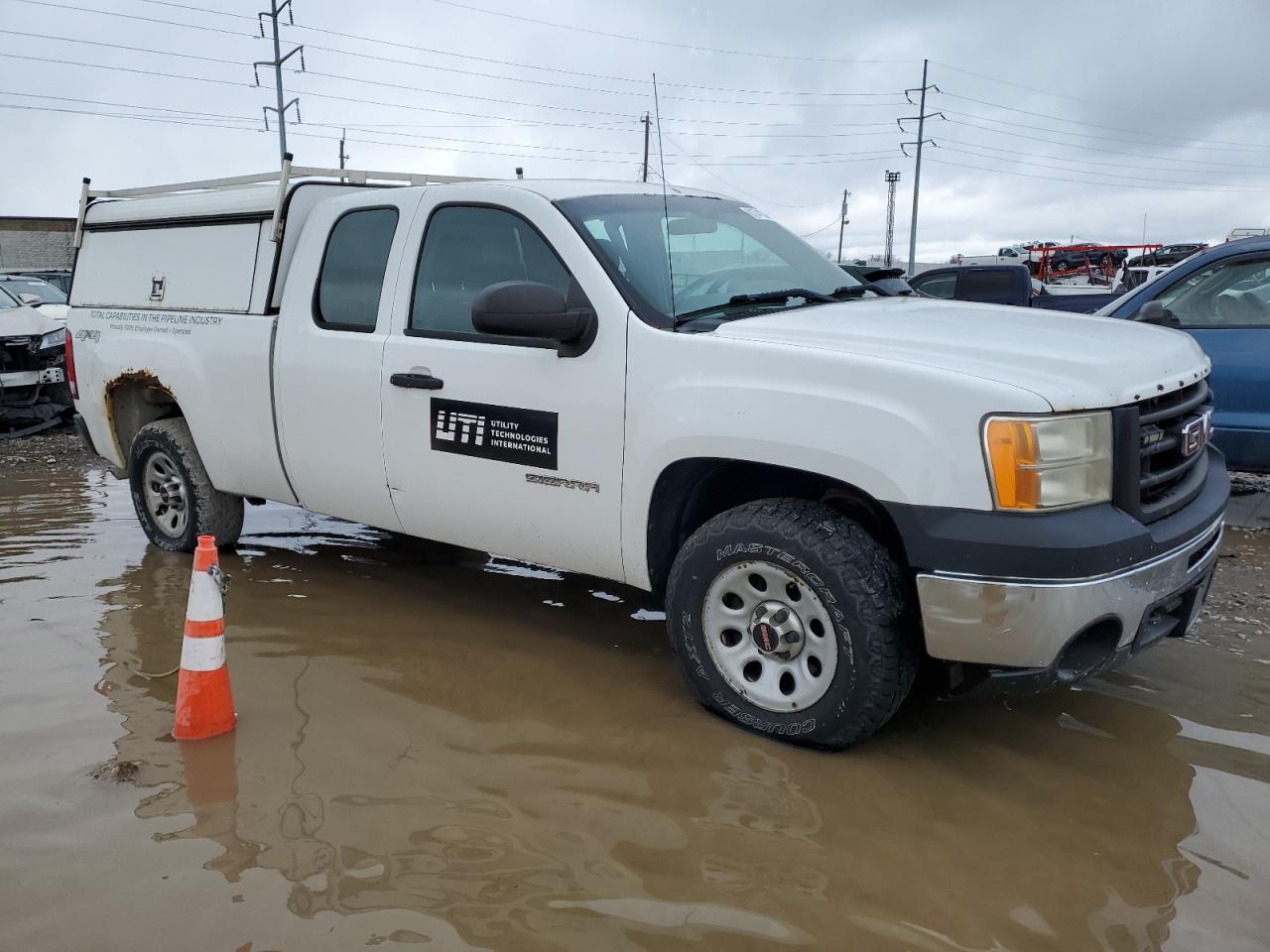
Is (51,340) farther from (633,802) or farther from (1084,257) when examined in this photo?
(1084,257)

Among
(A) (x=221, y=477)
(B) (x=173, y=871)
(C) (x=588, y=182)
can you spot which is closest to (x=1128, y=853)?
(B) (x=173, y=871)

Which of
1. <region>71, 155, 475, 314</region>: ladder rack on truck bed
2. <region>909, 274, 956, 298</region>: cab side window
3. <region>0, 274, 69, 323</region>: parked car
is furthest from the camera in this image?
<region>0, 274, 69, 323</region>: parked car

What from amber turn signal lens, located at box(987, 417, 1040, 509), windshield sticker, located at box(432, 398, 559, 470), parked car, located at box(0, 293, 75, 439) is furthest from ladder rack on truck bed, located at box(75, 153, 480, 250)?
parked car, located at box(0, 293, 75, 439)

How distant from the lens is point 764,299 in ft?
12.7

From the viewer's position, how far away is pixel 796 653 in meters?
3.37

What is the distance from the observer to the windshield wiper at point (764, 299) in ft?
12.0

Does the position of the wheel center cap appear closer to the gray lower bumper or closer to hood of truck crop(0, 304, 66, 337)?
the gray lower bumper

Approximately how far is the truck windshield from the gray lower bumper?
4.28 ft

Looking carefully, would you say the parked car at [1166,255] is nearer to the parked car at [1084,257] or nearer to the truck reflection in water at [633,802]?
the parked car at [1084,257]

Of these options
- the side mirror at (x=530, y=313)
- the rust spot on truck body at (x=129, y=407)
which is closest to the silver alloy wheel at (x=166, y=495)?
the rust spot on truck body at (x=129, y=407)

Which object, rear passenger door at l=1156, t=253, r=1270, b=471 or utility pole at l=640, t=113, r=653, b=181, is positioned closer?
utility pole at l=640, t=113, r=653, b=181

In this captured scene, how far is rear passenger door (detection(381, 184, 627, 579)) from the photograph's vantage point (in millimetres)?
3746

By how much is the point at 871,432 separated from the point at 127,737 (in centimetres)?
263

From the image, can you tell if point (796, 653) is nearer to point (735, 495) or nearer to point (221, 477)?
point (735, 495)
